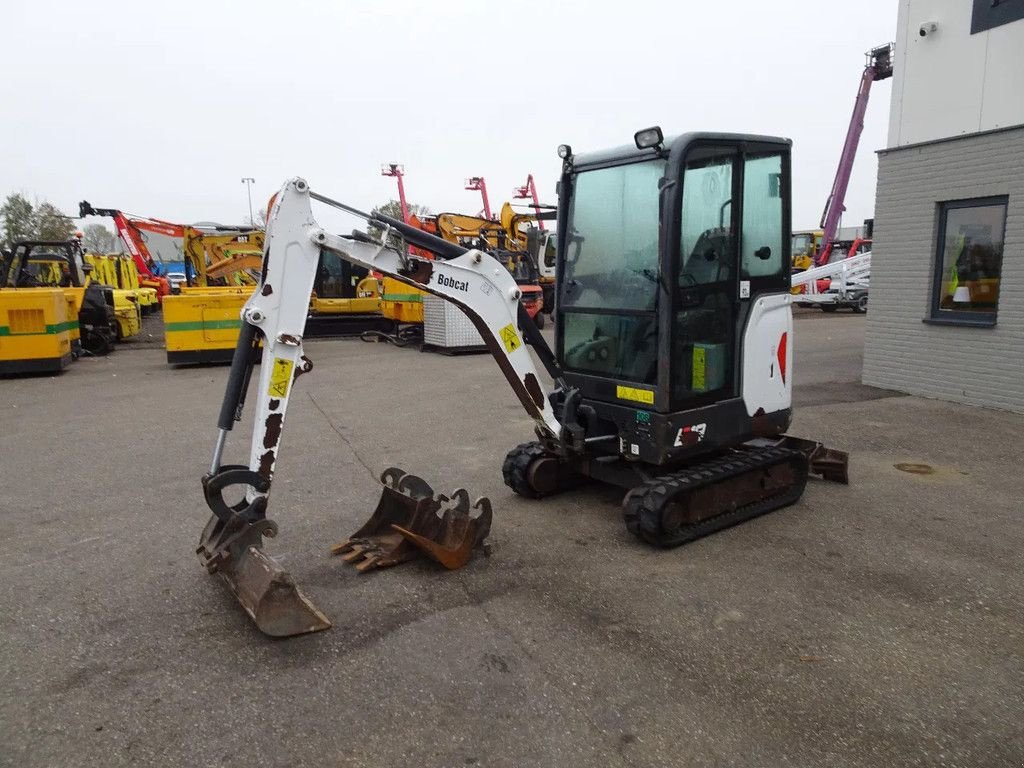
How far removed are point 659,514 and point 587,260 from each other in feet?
6.55

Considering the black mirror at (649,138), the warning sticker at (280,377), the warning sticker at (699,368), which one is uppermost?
the black mirror at (649,138)

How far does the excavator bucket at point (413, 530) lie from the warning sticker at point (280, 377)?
119cm

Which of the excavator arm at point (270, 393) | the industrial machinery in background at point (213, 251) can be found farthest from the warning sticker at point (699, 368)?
the industrial machinery in background at point (213, 251)

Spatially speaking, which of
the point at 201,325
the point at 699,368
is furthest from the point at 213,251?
the point at 699,368

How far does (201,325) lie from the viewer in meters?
13.6

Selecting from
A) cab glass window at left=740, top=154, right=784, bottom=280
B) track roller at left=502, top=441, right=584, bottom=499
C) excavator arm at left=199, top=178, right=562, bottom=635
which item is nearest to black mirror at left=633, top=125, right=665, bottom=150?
cab glass window at left=740, top=154, right=784, bottom=280

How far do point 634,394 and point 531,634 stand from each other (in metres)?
1.97

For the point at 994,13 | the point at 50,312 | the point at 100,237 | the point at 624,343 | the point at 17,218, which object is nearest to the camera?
the point at 624,343

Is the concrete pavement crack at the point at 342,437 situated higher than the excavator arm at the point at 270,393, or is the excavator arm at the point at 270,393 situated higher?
the excavator arm at the point at 270,393

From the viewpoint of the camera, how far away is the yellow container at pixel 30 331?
1220cm

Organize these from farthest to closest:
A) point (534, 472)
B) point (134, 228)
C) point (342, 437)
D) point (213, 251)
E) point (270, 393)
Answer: point (134, 228), point (213, 251), point (342, 437), point (534, 472), point (270, 393)

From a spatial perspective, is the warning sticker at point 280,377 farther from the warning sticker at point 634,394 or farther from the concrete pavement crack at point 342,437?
the concrete pavement crack at point 342,437

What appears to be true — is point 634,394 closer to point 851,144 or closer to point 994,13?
point 994,13

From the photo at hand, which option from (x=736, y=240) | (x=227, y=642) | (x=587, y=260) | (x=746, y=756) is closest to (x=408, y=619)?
(x=227, y=642)
